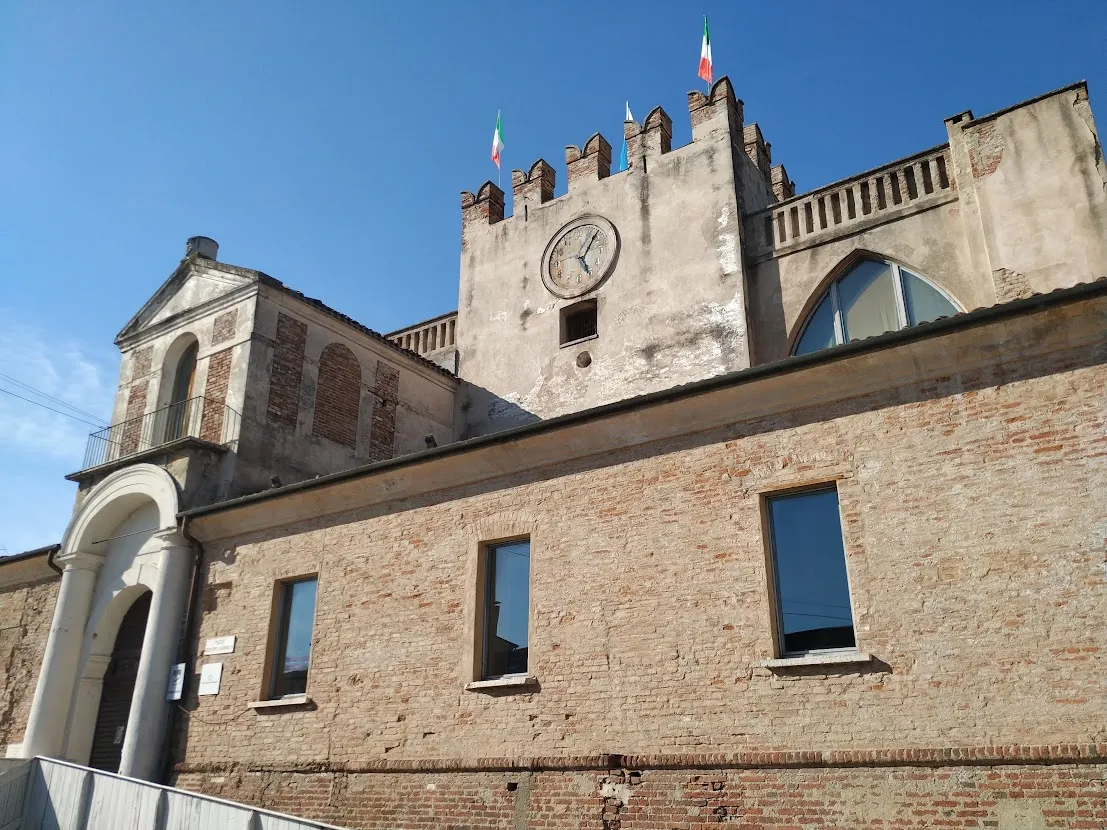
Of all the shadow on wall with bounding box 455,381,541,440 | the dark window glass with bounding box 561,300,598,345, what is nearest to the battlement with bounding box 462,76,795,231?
the dark window glass with bounding box 561,300,598,345

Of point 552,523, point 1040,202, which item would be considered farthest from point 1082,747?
point 1040,202

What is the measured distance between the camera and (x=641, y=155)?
19359 mm

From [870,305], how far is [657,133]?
6.17 m

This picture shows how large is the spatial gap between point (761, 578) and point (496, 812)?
3.65m

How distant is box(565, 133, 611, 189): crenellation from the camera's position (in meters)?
20.3

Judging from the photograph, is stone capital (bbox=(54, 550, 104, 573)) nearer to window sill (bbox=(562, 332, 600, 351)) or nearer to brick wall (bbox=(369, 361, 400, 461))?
brick wall (bbox=(369, 361, 400, 461))

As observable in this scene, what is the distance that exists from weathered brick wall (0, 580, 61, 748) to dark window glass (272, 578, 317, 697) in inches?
224

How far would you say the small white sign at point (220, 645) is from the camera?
42.1 ft

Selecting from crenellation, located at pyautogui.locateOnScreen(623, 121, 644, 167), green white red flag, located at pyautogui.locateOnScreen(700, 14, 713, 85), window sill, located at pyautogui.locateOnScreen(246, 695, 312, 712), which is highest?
green white red flag, located at pyautogui.locateOnScreen(700, 14, 713, 85)

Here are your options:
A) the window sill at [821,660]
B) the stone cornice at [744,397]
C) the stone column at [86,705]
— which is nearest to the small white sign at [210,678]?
the stone cornice at [744,397]

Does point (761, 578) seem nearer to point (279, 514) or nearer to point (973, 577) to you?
point (973, 577)

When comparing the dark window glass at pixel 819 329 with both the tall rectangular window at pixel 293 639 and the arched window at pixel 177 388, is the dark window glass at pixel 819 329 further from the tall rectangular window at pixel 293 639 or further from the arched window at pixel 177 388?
the arched window at pixel 177 388

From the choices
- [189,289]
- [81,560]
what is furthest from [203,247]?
[81,560]

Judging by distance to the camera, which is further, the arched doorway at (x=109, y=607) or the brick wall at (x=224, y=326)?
the brick wall at (x=224, y=326)
